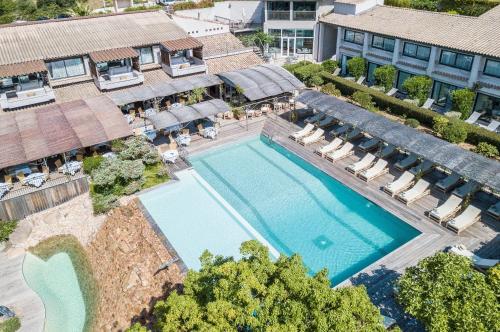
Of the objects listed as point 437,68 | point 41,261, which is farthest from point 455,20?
point 41,261

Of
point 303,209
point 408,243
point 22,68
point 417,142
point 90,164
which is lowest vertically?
point 303,209

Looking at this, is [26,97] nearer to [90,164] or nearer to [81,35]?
[81,35]

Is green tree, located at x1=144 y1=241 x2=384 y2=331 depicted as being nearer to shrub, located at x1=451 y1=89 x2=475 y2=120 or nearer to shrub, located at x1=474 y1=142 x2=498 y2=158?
shrub, located at x1=474 y1=142 x2=498 y2=158

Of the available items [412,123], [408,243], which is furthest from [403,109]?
[408,243]

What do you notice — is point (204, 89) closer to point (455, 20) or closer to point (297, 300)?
point (455, 20)

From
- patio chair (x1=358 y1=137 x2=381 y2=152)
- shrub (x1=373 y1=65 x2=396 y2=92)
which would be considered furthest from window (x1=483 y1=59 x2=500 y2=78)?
patio chair (x1=358 y1=137 x2=381 y2=152)
